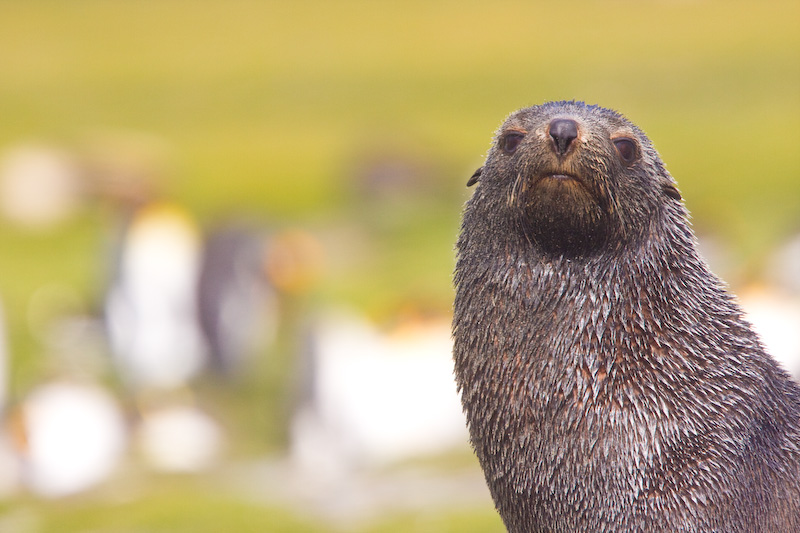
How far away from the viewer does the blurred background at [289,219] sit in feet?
33.2

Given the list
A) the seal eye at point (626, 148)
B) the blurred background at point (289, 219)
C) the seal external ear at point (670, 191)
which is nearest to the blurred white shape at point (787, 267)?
the blurred background at point (289, 219)

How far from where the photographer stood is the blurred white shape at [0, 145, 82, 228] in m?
20.2

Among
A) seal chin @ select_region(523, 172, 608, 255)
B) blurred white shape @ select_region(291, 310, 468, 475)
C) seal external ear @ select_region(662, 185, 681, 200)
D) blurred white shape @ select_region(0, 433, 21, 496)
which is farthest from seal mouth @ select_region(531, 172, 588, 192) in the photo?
blurred white shape @ select_region(0, 433, 21, 496)

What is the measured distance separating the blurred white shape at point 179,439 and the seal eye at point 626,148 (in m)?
7.11

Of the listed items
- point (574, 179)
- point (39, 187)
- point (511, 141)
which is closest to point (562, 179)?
point (574, 179)

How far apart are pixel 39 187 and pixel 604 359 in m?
18.5

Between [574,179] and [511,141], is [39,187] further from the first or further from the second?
[574,179]

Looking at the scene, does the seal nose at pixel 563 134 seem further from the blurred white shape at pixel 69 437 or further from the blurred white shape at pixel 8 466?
the blurred white shape at pixel 8 466

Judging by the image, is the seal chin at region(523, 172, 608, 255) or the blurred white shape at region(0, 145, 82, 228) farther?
the blurred white shape at region(0, 145, 82, 228)

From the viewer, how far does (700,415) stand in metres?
3.51

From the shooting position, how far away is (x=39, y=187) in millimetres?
20672

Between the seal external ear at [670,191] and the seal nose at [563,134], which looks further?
the seal external ear at [670,191]

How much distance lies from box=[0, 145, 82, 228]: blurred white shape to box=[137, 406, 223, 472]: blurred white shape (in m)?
9.74

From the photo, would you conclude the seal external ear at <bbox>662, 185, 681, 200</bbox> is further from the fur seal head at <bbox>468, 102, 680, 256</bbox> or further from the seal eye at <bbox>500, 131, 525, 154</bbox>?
the seal eye at <bbox>500, 131, 525, 154</bbox>
